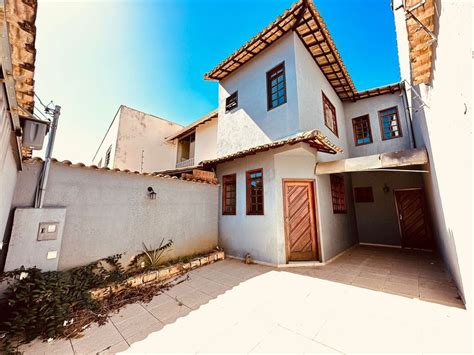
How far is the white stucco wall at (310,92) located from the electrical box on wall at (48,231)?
22.4ft

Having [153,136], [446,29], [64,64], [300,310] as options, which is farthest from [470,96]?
[153,136]

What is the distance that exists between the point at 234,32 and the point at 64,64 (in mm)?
6321

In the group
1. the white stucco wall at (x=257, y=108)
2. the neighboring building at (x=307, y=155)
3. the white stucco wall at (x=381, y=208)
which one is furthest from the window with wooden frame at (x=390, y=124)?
the white stucco wall at (x=257, y=108)

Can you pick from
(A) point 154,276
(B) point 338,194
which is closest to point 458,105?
(B) point 338,194

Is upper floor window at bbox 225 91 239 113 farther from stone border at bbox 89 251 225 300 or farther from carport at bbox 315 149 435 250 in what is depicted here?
stone border at bbox 89 251 225 300

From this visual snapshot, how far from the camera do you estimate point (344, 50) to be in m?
7.71

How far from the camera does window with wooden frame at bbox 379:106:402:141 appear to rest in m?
8.73

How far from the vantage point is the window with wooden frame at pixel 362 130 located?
9500 mm

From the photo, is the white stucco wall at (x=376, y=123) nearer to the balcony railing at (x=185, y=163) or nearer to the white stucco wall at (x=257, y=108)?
the white stucco wall at (x=257, y=108)

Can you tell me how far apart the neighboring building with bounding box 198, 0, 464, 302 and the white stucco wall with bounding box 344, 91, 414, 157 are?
0.14 feet

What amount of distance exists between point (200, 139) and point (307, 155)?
24.3ft

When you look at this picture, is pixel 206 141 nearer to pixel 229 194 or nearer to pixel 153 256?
pixel 229 194

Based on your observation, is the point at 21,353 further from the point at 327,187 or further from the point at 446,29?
the point at 327,187

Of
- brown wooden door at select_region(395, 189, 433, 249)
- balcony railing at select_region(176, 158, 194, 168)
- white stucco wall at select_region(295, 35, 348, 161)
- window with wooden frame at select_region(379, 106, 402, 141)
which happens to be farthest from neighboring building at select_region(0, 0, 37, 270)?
brown wooden door at select_region(395, 189, 433, 249)
